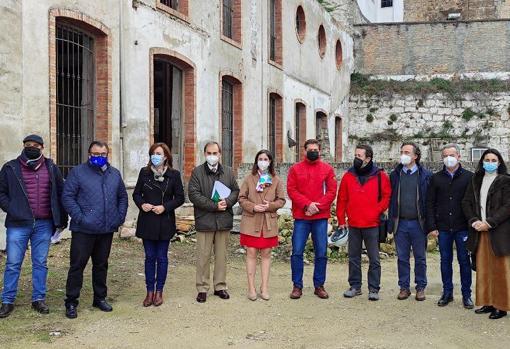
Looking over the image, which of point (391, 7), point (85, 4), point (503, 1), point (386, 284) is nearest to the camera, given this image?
point (386, 284)

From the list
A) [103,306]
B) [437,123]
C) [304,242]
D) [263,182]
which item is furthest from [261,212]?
[437,123]

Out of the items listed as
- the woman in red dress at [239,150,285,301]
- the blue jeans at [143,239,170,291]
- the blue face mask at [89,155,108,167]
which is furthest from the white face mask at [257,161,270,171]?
the blue face mask at [89,155,108,167]

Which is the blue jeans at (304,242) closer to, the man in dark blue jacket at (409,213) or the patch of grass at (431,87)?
the man in dark blue jacket at (409,213)

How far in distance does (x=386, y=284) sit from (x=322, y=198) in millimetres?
1904

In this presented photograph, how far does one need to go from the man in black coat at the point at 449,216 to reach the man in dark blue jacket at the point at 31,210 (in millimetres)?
4112

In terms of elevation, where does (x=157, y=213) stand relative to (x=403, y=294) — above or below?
above

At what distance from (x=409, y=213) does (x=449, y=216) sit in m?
0.46

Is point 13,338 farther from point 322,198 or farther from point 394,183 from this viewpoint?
point 394,183

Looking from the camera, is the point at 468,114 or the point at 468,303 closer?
the point at 468,303

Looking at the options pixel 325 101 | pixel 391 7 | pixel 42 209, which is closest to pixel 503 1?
pixel 391 7

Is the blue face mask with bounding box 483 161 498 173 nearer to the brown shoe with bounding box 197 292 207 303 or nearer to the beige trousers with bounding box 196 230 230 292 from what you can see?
the beige trousers with bounding box 196 230 230 292

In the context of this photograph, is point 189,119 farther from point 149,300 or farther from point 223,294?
point 149,300

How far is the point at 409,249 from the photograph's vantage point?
22.8 feet

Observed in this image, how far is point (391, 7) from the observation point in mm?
35469
